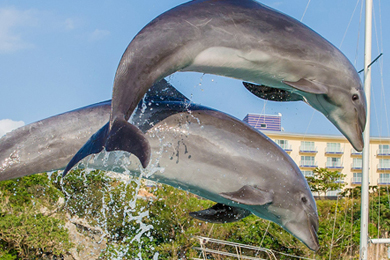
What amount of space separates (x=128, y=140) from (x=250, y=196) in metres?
1.85

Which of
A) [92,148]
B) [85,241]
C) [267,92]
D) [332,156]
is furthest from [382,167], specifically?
[92,148]

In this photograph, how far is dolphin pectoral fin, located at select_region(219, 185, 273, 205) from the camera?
4.70 meters

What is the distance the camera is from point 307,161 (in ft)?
188

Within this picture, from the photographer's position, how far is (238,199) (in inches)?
184

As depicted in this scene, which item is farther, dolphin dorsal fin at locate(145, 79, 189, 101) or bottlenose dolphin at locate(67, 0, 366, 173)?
dolphin dorsal fin at locate(145, 79, 189, 101)

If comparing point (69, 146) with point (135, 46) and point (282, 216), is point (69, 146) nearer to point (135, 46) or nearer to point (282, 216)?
point (135, 46)

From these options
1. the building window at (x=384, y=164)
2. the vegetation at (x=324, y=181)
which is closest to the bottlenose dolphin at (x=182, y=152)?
the vegetation at (x=324, y=181)

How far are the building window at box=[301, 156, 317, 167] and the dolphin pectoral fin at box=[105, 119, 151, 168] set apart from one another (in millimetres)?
55268

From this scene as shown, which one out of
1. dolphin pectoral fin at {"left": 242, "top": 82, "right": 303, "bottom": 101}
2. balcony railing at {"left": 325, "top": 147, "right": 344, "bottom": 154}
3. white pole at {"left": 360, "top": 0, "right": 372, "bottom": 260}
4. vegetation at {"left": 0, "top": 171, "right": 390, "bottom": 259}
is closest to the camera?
dolphin pectoral fin at {"left": 242, "top": 82, "right": 303, "bottom": 101}

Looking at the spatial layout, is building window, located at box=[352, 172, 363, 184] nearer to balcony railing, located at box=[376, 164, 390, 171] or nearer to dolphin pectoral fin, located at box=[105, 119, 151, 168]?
balcony railing, located at box=[376, 164, 390, 171]

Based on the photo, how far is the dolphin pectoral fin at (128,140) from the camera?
3.51 metres

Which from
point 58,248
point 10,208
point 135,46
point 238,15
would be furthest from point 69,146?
point 10,208

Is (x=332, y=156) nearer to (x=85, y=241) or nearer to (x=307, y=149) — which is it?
(x=307, y=149)

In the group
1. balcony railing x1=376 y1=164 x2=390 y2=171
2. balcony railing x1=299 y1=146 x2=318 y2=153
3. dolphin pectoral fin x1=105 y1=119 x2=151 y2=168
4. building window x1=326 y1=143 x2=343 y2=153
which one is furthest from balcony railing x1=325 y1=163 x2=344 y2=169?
dolphin pectoral fin x1=105 y1=119 x2=151 y2=168
